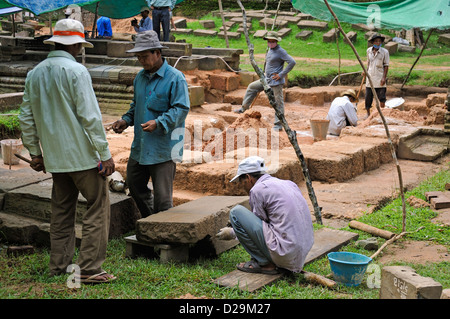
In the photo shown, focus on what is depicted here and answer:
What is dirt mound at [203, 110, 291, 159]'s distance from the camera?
8.30 metres

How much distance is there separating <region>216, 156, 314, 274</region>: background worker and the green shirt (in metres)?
1.15

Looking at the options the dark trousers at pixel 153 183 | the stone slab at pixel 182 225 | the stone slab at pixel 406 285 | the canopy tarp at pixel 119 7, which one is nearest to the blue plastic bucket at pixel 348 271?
the stone slab at pixel 406 285

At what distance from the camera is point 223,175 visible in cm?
674

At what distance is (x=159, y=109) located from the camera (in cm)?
482

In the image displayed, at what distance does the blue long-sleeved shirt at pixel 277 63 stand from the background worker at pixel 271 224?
5.95 m

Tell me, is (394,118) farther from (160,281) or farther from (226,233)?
(160,281)

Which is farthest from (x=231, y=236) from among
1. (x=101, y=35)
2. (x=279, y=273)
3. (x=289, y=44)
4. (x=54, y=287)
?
(x=289, y=44)

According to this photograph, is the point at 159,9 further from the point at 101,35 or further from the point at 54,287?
the point at 54,287

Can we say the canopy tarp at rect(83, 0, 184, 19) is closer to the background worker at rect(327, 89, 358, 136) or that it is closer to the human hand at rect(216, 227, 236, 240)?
the background worker at rect(327, 89, 358, 136)

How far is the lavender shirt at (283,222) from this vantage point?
413 centimetres

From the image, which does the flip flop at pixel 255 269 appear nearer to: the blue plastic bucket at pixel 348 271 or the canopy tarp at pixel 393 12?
the blue plastic bucket at pixel 348 271
